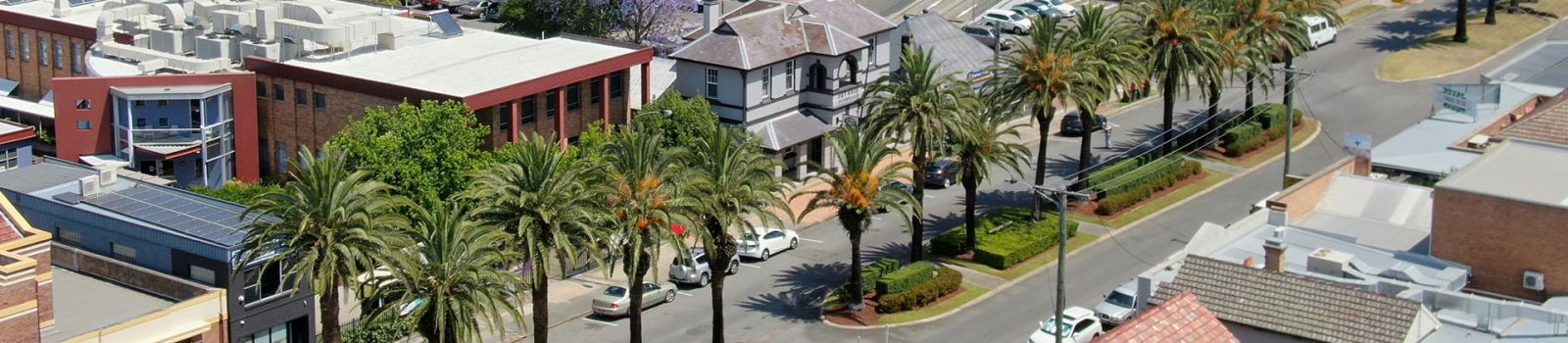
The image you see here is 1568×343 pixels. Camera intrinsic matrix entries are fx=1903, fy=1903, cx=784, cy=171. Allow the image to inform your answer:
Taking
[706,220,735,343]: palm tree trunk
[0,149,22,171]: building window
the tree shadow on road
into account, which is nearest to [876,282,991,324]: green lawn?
the tree shadow on road

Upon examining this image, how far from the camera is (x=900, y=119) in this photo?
80688mm

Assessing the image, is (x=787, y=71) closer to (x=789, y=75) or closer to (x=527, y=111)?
(x=789, y=75)

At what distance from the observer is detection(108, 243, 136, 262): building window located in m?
72.1

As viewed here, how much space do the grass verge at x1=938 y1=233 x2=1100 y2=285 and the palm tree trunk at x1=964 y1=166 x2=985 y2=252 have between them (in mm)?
936

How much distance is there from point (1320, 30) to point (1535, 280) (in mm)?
62798

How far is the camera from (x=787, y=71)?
9856 cm

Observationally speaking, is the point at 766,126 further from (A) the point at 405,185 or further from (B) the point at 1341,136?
(B) the point at 1341,136

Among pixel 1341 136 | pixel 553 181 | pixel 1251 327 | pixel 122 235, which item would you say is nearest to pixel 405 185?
pixel 122 235

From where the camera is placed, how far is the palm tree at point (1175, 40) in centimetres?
9362


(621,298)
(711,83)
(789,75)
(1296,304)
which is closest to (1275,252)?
(1296,304)

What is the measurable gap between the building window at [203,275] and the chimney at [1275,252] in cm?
3742

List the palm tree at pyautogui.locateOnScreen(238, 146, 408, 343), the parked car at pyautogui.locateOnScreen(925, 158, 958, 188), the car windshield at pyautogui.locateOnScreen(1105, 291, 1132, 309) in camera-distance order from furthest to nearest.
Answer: the parked car at pyautogui.locateOnScreen(925, 158, 958, 188) → the car windshield at pyautogui.locateOnScreen(1105, 291, 1132, 309) → the palm tree at pyautogui.locateOnScreen(238, 146, 408, 343)

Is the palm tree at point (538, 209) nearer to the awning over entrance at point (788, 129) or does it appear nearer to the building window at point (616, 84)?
the awning over entrance at point (788, 129)

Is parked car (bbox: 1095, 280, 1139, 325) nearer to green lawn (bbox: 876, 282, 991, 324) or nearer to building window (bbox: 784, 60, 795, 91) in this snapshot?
green lawn (bbox: 876, 282, 991, 324)
